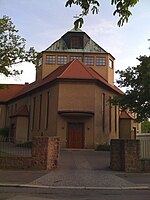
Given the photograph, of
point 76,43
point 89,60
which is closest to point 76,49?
point 76,43

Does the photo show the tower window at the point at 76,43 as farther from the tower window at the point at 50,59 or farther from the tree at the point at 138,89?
the tree at the point at 138,89

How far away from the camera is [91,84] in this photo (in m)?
32.2

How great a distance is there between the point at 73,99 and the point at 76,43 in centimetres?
1207

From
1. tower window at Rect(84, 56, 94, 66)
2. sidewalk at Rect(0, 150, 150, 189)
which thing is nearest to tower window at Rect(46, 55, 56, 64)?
tower window at Rect(84, 56, 94, 66)

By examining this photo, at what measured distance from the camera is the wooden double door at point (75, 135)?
31.0m

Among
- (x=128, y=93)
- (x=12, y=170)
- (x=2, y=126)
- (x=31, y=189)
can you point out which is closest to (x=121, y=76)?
(x=128, y=93)

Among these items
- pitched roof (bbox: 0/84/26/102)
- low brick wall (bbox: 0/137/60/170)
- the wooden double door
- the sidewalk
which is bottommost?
the sidewalk

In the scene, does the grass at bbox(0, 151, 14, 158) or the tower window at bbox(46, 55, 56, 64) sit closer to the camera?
the grass at bbox(0, 151, 14, 158)

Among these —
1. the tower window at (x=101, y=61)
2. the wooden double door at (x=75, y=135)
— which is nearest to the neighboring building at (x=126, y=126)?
the tower window at (x=101, y=61)

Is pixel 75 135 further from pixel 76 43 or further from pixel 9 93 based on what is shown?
pixel 9 93

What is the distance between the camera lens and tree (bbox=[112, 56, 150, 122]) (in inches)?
869

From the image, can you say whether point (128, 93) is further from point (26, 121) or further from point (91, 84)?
point (26, 121)

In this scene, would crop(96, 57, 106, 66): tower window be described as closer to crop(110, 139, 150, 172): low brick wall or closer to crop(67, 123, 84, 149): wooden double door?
crop(67, 123, 84, 149): wooden double door

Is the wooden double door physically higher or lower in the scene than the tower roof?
lower
